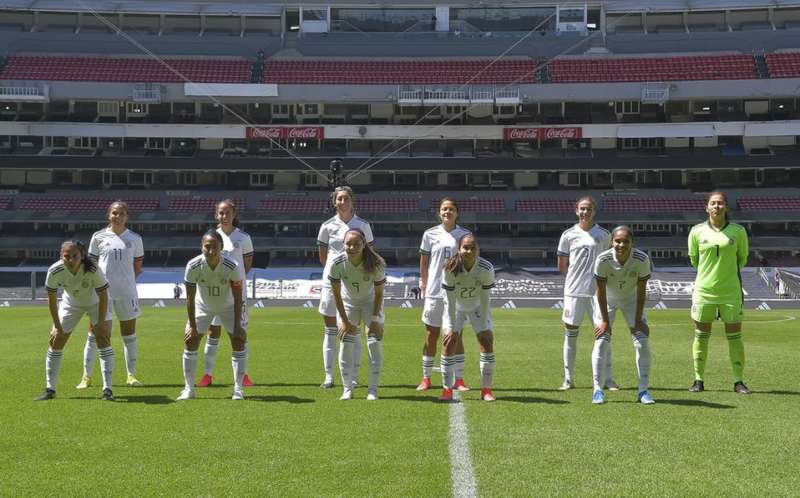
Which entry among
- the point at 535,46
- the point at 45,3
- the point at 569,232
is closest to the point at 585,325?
the point at 569,232

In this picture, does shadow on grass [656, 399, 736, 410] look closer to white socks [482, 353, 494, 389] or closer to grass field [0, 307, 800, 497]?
grass field [0, 307, 800, 497]

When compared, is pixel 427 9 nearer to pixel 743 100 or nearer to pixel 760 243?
pixel 743 100

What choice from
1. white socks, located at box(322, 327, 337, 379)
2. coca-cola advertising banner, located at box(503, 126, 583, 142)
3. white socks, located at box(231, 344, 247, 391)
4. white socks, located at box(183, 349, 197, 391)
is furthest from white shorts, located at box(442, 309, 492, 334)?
coca-cola advertising banner, located at box(503, 126, 583, 142)

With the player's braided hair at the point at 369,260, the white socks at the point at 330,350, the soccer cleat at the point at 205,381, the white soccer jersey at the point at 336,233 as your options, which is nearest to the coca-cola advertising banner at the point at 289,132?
the white soccer jersey at the point at 336,233

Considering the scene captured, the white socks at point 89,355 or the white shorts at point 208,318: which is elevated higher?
the white shorts at point 208,318

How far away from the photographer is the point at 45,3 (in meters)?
65.8

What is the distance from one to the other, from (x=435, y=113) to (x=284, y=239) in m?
13.8

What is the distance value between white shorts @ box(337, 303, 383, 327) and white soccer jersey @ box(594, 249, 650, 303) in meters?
2.72

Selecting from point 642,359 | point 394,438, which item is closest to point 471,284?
point 642,359

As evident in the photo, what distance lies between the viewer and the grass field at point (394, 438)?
268 inches

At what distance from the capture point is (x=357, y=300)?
1150 centimetres

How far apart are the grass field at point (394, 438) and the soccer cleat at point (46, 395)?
129 millimetres

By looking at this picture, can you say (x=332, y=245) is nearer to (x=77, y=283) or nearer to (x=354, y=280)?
(x=354, y=280)

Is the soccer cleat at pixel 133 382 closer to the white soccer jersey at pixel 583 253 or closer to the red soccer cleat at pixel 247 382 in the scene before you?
the red soccer cleat at pixel 247 382
